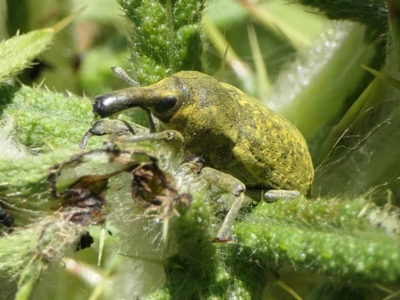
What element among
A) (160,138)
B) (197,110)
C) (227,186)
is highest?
(160,138)

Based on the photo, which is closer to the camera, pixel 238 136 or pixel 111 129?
pixel 111 129

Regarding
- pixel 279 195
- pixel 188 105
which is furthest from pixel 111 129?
pixel 279 195

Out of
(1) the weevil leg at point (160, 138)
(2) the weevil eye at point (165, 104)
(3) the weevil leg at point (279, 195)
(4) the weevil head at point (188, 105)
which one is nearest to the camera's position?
(1) the weevil leg at point (160, 138)

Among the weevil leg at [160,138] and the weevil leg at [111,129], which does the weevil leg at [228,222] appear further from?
the weevil leg at [111,129]

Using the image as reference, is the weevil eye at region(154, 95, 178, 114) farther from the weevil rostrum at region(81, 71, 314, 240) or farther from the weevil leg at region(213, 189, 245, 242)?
the weevil leg at region(213, 189, 245, 242)

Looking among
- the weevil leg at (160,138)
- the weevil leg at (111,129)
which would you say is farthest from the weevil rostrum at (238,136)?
the weevil leg at (160,138)

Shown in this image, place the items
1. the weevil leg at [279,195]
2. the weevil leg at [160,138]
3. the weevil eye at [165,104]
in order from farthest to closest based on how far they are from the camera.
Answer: the weevil leg at [279,195], the weevil eye at [165,104], the weevil leg at [160,138]

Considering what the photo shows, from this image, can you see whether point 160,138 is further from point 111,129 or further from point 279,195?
point 279,195

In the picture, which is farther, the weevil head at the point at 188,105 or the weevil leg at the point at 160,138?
the weevil head at the point at 188,105
